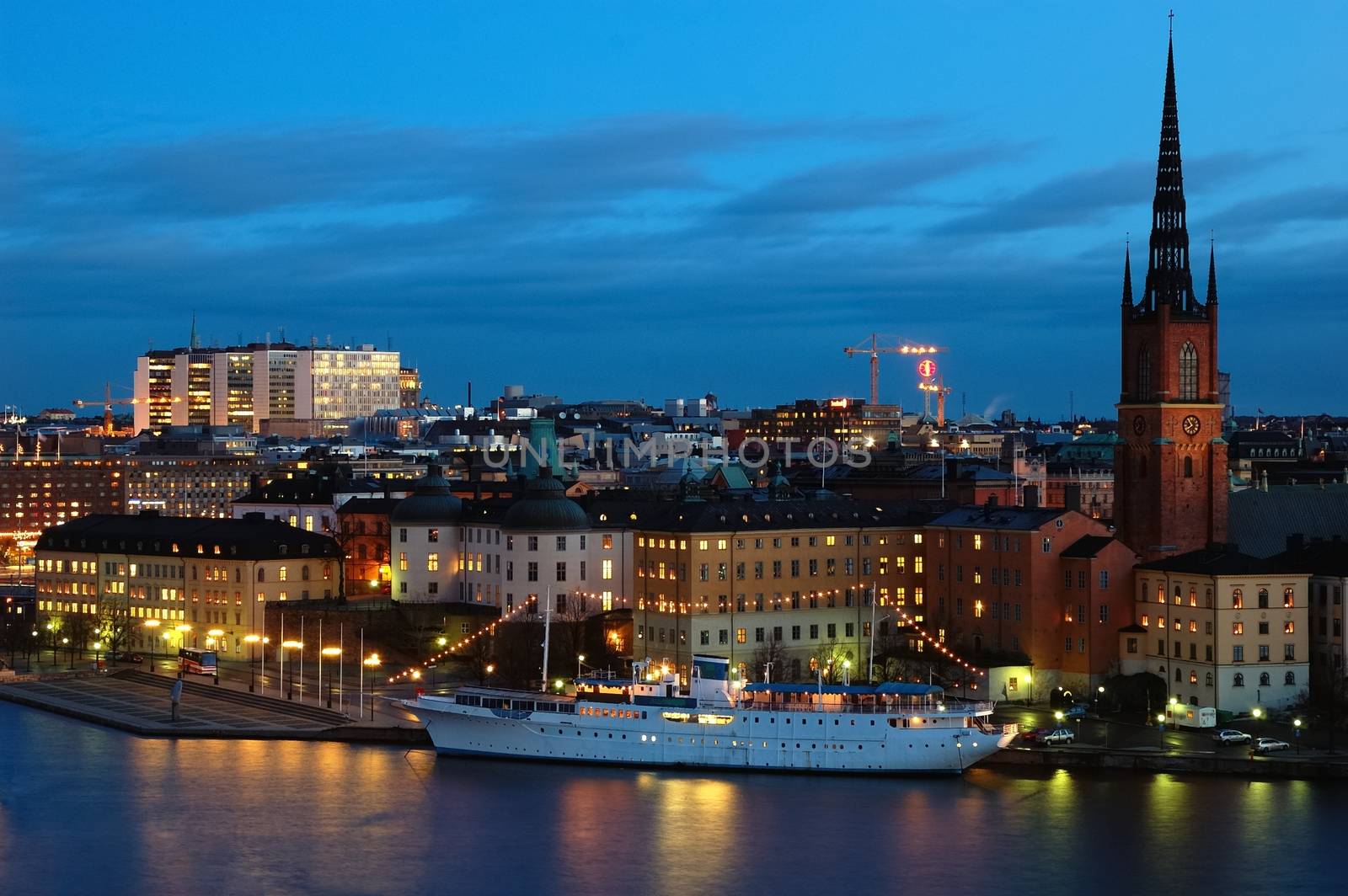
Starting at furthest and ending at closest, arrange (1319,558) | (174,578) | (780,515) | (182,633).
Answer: (174,578)
(182,633)
(780,515)
(1319,558)

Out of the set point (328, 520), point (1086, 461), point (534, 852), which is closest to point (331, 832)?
point (534, 852)

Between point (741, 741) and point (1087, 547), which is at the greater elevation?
point (1087, 547)

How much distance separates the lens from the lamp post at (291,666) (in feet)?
239

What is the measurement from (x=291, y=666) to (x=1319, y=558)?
108ft

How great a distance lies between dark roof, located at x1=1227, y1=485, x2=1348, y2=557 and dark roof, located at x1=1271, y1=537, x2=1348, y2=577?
4.89 meters

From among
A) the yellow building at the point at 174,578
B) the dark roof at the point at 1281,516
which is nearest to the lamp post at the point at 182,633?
the yellow building at the point at 174,578

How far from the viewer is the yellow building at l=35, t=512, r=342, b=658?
84.9 meters

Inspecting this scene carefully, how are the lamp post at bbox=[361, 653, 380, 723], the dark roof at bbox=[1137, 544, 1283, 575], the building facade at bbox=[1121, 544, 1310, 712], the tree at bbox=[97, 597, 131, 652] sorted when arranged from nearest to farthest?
the building facade at bbox=[1121, 544, 1310, 712] → the dark roof at bbox=[1137, 544, 1283, 575] → the lamp post at bbox=[361, 653, 380, 723] → the tree at bbox=[97, 597, 131, 652]

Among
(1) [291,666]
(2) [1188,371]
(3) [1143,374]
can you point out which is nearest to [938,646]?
(3) [1143,374]

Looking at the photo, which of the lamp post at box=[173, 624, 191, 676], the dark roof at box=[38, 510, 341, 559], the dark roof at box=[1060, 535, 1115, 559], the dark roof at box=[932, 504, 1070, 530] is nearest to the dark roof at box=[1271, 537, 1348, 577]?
the dark roof at box=[1060, 535, 1115, 559]

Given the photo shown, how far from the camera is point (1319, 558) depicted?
67.4m

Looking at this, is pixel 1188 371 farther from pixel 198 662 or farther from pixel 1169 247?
pixel 198 662

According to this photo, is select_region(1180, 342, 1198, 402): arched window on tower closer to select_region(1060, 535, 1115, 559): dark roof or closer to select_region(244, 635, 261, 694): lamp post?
select_region(1060, 535, 1115, 559): dark roof

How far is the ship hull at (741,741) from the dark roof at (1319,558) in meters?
11.4
